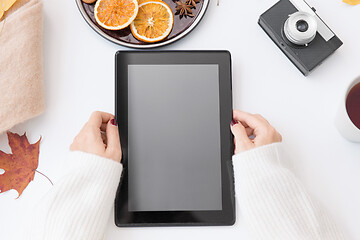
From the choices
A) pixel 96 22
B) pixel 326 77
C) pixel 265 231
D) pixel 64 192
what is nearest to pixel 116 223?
pixel 64 192

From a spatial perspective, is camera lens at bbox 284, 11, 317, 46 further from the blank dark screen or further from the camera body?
the blank dark screen

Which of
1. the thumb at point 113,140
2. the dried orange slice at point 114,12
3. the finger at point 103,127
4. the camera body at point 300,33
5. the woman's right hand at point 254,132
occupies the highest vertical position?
the dried orange slice at point 114,12

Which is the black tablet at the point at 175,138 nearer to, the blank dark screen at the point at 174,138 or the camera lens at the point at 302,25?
the blank dark screen at the point at 174,138

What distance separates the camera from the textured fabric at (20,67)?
68cm

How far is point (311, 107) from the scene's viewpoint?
28.6 inches

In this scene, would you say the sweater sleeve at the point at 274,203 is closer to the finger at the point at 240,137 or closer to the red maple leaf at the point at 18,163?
the finger at the point at 240,137

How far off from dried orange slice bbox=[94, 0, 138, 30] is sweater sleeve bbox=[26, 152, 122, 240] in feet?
0.76

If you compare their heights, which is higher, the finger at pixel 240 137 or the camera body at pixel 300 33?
the camera body at pixel 300 33

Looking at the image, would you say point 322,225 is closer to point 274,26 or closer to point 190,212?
point 190,212

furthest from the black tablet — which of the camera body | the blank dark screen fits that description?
the camera body

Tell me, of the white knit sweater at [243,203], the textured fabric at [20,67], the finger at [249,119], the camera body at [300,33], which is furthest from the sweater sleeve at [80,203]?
the camera body at [300,33]

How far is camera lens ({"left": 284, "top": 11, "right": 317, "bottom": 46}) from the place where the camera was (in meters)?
0.68

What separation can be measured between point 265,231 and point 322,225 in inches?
3.7

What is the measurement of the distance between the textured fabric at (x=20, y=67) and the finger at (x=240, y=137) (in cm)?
34
